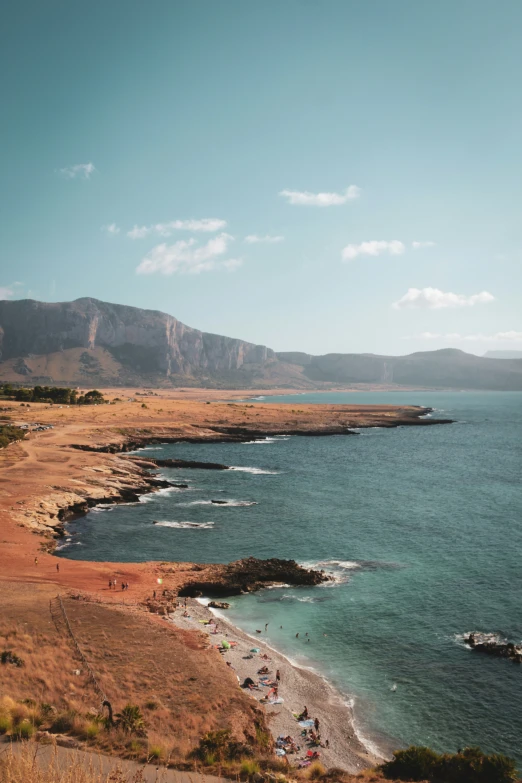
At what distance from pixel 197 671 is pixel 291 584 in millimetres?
15794

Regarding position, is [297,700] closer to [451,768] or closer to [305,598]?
[451,768]

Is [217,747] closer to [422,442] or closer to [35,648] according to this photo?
[35,648]

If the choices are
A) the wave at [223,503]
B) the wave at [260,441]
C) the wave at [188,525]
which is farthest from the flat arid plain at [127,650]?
the wave at [260,441]

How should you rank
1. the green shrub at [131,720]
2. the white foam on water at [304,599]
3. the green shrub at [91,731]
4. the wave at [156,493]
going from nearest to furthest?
the green shrub at [91,731] → the green shrub at [131,720] → the white foam on water at [304,599] → the wave at [156,493]

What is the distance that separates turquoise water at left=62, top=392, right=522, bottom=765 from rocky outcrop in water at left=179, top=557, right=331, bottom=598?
1295 mm

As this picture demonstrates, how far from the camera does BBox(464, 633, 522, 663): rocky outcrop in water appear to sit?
29125 millimetres

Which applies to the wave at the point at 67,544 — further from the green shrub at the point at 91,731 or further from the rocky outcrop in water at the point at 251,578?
the green shrub at the point at 91,731

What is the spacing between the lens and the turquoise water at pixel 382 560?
25.6 m

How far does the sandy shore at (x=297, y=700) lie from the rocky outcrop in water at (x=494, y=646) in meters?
10.1

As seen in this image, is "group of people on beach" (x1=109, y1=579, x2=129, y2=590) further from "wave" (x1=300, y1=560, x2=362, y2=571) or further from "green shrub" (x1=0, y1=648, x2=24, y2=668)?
"wave" (x1=300, y1=560, x2=362, y2=571)

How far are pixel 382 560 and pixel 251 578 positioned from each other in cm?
1278

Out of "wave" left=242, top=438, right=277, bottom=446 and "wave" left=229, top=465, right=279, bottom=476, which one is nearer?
"wave" left=229, top=465, right=279, bottom=476

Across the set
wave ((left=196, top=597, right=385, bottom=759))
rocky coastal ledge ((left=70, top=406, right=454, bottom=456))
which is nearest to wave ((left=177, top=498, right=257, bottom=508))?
wave ((left=196, top=597, right=385, bottom=759))

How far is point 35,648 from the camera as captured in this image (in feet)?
80.8
